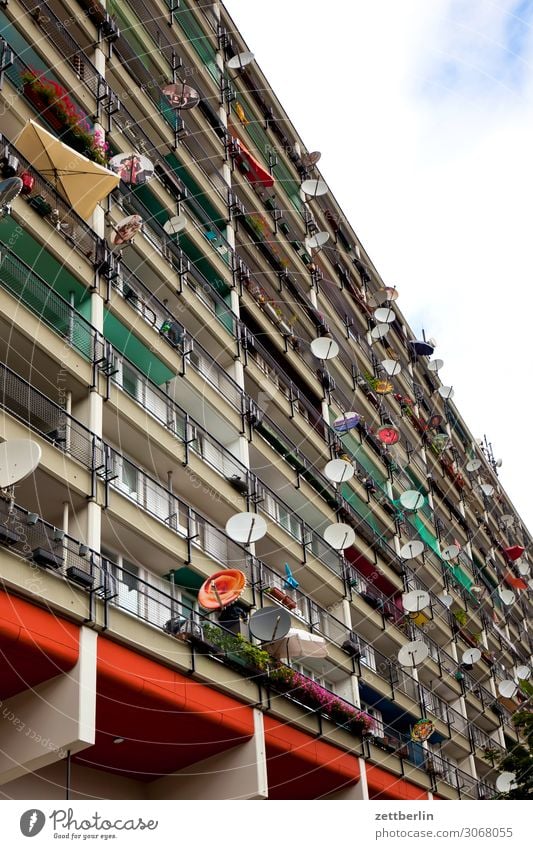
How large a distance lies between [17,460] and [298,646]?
12.6m

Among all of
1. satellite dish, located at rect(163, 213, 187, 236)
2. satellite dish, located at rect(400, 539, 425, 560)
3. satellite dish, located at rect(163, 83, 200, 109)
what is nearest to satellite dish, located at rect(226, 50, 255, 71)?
satellite dish, located at rect(163, 83, 200, 109)

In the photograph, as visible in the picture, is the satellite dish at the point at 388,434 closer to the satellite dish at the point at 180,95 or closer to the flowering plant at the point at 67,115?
the satellite dish at the point at 180,95

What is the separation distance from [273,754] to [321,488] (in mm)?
13911

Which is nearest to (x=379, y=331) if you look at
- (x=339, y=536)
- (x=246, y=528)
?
(x=339, y=536)

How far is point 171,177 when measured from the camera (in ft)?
121

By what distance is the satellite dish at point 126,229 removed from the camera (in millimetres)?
29891

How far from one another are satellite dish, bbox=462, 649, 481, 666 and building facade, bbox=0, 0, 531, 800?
310 millimetres

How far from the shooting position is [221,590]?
26266 mm

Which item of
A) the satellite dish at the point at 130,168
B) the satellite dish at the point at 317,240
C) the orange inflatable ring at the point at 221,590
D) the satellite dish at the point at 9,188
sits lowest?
the orange inflatable ring at the point at 221,590

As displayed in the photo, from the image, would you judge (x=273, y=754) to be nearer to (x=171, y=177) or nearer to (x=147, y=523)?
(x=147, y=523)

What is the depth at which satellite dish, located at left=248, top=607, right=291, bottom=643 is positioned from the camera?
2744cm

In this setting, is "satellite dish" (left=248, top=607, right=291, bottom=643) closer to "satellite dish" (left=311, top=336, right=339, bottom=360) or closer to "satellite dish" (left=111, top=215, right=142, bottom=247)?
"satellite dish" (left=111, top=215, right=142, bottom=247)

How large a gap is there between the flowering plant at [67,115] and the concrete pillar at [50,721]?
15.9m

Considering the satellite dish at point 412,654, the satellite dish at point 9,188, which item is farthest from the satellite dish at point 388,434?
the satellite dish at point 9,188
